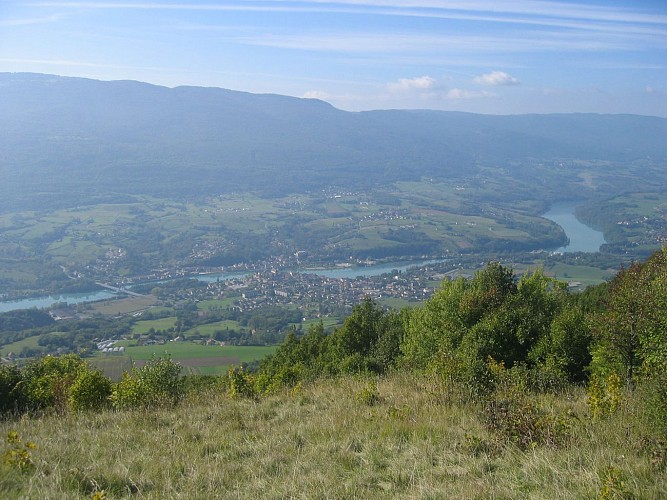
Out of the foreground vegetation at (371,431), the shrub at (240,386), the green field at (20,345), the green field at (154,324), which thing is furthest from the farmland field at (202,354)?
the foreground vegetation at (371,431)

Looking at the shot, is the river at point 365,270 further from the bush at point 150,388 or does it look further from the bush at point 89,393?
the bush at point 89,393

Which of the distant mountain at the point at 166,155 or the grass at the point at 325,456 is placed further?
Answer: the distant mountain at the point at 166,155

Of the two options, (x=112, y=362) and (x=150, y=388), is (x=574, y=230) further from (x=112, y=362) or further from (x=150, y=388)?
(x=150, y=388)

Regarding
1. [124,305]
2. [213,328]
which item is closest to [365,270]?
[213,328]

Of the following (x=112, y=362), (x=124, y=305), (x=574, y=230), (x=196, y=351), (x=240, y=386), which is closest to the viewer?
(x=240, y=386)

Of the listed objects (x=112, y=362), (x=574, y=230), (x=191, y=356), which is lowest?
(x=191, y=356)

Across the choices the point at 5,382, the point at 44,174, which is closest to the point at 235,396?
the point at 5,382
